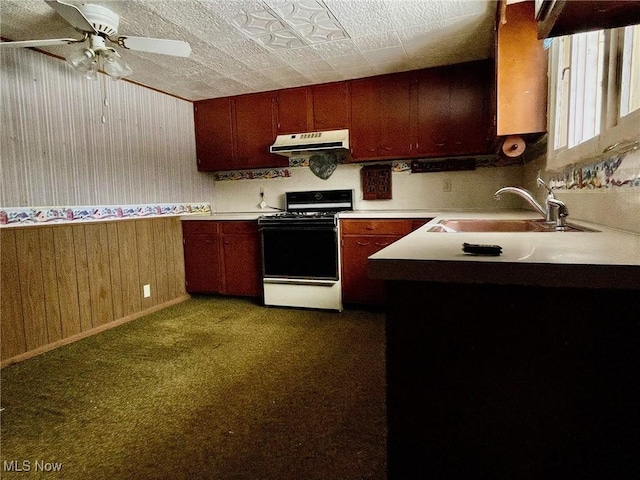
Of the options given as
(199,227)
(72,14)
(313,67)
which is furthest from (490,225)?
(199,227)

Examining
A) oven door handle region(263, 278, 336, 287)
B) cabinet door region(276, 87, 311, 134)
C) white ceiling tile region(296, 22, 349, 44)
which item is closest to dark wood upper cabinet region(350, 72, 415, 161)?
cabinet door region(276, 87, 311, 134)

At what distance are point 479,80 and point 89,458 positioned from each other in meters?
3.61

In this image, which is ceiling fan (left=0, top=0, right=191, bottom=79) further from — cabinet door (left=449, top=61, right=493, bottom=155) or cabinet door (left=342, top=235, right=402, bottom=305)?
cabinet door (left=449, top=61, right=493, bottom=155)

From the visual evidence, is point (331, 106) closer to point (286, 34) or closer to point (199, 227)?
point (286, 34)

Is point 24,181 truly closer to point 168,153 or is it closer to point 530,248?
point 168,153

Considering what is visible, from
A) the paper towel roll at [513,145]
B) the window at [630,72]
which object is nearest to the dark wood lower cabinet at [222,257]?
the paper towel roll at [513,145]

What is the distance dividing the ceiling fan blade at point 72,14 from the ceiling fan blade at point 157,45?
0.54ft

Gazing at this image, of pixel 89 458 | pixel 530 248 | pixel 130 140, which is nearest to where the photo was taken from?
pixel 530 248

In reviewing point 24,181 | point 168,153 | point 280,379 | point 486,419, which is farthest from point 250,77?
point 486,419

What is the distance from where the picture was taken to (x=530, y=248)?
3.14 ft

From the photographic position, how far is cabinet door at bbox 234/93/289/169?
3877 millimetres

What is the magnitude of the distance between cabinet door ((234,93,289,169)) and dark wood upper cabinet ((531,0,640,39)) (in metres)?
3.23

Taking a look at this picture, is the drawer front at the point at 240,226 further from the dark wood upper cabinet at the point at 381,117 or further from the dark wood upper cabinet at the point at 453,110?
the dark wood upper cabinet at the point at 453,110

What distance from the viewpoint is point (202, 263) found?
13.0 ft
